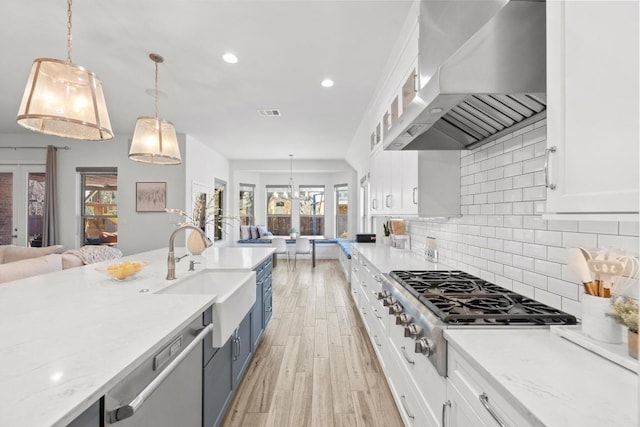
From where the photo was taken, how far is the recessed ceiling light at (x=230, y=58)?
2.71 meters

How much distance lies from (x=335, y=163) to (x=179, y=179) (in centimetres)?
400

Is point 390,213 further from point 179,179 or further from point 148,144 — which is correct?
point 179,179

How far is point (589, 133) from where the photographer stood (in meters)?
0.76

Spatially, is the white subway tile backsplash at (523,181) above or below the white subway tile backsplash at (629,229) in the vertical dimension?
above

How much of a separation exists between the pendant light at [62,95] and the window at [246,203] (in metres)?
6.84

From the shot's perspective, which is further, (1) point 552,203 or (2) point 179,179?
(2) point 179,179

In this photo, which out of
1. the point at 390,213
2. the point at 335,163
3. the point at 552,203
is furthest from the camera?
the point at 335,163

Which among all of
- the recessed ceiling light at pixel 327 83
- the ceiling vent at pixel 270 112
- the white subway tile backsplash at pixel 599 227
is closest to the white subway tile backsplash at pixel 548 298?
the white subway tile backsplash at pixel 599 227

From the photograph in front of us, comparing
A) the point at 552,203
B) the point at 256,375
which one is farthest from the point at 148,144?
the point at 552,203

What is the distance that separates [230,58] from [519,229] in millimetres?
2753

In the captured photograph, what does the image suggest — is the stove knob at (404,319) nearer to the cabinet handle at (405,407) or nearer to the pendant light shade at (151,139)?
the cabinet handle at (405,407)

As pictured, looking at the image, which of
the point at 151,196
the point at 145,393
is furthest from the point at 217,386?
the point at 151,196

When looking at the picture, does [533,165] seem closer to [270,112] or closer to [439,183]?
[439,183]

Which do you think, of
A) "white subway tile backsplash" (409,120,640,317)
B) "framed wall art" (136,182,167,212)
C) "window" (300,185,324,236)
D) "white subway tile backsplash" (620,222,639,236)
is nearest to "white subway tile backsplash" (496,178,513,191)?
"white subway tile backsplash" (409,120,640,317)
